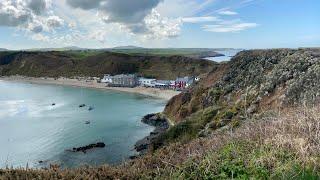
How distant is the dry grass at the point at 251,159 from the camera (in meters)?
5.19

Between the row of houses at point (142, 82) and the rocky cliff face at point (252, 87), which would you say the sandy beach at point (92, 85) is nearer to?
the row of houses at point (142, 82)

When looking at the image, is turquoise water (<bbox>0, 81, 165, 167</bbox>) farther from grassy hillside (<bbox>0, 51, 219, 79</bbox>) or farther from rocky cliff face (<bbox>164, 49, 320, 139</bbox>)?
grassy hillside (<bbox>0, 51, 219, 79</bbox>)

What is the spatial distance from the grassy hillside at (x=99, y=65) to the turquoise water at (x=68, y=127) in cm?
3833

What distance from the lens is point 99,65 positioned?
16062cm

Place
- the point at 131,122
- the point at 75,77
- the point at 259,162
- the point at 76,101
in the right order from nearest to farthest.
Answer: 1. the point at 259,162
2. the point at 131,122
3. the point at 76,101
4. the point at 75,77

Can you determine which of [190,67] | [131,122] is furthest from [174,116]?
[190,67]

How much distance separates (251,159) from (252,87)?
38.1 m

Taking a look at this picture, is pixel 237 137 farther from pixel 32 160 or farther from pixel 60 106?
pixel 60 106

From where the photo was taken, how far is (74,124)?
6084cm

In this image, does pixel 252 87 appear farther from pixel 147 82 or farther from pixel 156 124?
pixel 147 82

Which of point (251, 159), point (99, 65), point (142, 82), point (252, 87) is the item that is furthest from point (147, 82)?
point (251, 159)

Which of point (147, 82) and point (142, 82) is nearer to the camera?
point (147, 82)

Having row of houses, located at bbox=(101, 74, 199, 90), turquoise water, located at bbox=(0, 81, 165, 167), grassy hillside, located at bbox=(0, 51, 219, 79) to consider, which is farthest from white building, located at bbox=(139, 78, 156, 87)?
turquoise water, located at bbox=(0, 81, 165, 167)

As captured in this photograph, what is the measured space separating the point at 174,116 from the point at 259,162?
174 feet
